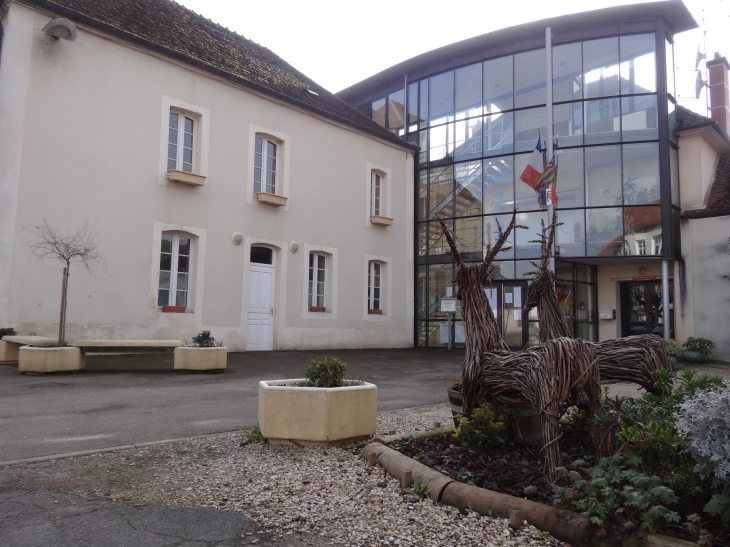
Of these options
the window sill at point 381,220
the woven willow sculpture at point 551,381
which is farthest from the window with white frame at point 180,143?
the woven willow sculpture at point 551,381

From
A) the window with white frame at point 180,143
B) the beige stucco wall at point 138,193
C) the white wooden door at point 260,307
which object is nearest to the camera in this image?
the beige stucco wall at point 138,193

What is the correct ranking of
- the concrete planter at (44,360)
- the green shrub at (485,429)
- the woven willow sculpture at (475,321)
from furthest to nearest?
the concrete planter at (44,360), the woven willow sculpture at (475,321), the green shrub at (485,429)

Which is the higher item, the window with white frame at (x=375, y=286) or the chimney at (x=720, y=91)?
the chimney at (x=720, y=91)

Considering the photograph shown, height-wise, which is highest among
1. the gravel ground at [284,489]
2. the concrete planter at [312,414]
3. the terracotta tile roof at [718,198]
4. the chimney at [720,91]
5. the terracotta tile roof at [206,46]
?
the chimney at [720,91]

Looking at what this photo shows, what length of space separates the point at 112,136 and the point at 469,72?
11739 millimetres

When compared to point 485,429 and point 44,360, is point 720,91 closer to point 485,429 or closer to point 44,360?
point 485,429

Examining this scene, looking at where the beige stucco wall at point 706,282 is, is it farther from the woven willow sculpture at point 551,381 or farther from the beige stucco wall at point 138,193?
the woven willow sculpture at point 551,381

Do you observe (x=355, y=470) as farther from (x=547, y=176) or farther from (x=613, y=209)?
(x=613, y=209)

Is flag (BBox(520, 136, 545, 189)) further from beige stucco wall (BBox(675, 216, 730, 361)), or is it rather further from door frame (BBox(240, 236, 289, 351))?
door frame (BBox(240, 236, 289, 351))

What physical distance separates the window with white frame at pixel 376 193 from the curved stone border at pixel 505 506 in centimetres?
1479

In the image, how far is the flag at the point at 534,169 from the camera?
16172 mm

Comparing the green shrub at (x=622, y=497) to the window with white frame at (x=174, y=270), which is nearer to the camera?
the green shrub at (x=622, y=497)

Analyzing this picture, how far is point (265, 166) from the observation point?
15133 mm

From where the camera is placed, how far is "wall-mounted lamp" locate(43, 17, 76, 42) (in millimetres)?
11023
